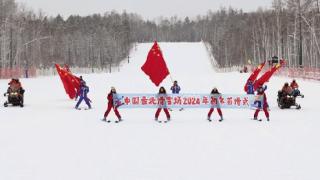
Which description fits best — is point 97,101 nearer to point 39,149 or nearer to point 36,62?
point 39,149

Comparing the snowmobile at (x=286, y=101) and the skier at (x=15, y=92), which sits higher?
the skier at (x=15, y=92)

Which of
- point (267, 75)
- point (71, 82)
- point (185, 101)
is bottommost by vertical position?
point (185, 101)

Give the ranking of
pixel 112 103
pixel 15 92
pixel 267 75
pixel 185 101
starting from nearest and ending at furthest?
pixel 112 103 → pixel 185 101 → pixel 15 92 → pixel 267 75

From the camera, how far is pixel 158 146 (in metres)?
12.1

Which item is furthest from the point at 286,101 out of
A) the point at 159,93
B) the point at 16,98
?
the point at 16,98

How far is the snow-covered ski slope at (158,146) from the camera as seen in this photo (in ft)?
30.3

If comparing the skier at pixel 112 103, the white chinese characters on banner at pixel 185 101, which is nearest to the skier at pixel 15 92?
the white chinese characters on banner at pixel 185 101

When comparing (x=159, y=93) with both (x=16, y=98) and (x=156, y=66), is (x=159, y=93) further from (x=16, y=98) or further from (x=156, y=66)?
(x=16, y=98)

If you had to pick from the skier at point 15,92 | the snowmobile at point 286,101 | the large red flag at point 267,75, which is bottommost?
the snowmobile at point 286,101

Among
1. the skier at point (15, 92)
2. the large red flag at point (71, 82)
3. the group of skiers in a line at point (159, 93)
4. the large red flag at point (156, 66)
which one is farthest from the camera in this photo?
the large red flag at point (71, 82)

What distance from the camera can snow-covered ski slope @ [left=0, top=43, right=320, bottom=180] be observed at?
30.3ft

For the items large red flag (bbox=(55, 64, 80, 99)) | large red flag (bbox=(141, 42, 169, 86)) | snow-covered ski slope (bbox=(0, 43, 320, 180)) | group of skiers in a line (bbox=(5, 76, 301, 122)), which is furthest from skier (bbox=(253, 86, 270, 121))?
large red flag (bbox=(55, 64, 80, 99))

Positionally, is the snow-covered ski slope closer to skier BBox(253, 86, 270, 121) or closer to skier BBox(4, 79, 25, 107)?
skier BBox(253, 86, 270, 121)

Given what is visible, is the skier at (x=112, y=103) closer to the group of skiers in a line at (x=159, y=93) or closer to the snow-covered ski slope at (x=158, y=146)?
the group of skiers in a line at (x=159, y=93)
